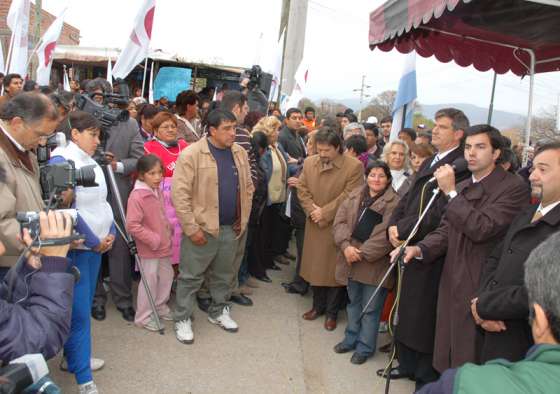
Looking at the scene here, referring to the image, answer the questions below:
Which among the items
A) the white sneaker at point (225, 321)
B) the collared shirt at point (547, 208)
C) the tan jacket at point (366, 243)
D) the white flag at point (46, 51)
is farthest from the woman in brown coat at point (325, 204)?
the white flag at point (46, 51)

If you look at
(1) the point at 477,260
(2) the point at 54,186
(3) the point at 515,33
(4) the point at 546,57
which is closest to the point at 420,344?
(1) the point at 477,260

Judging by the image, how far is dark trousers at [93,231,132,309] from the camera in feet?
14.6

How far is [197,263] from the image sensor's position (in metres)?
4.21

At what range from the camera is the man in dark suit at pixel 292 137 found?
266 inches

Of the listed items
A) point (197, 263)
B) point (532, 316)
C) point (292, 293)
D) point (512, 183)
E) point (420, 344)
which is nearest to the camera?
point (532, 316)

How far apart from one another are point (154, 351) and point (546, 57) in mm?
5362

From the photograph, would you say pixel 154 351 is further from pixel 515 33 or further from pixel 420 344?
pixel 515 33

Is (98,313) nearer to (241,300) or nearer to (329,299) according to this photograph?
(241,300)

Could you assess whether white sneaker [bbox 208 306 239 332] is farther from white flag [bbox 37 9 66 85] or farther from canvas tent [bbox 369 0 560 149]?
white flag [bbox 37 9 66 85]

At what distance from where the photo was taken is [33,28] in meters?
19.9

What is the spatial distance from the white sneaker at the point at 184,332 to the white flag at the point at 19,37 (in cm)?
490

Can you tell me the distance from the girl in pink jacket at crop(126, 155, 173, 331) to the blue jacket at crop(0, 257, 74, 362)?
7.85 feet

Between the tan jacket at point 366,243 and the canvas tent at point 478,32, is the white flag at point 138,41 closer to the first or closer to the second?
the canvas tent at point 478,32

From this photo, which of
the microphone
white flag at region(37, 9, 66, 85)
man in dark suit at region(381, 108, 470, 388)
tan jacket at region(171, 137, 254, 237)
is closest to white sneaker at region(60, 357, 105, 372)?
tan jacket at region(171, 137, 254, 237)
